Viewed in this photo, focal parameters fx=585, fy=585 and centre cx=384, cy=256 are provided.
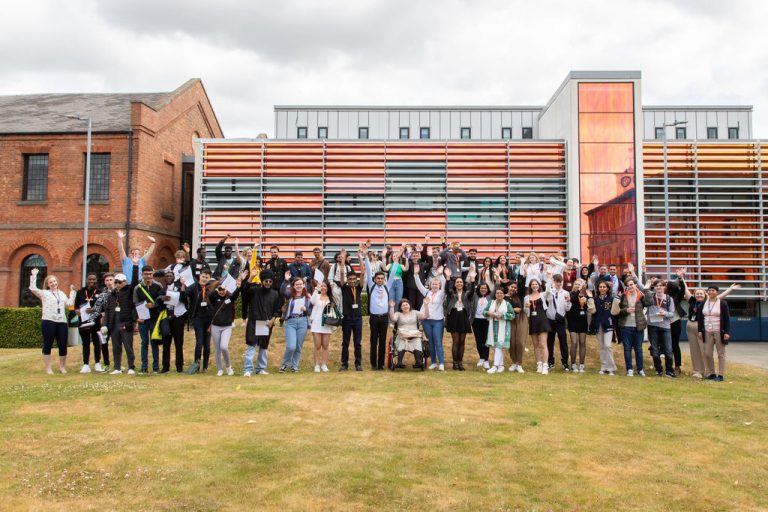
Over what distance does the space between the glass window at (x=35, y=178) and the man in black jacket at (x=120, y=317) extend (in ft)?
54.5

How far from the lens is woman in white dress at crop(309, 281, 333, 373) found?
36.7 feet

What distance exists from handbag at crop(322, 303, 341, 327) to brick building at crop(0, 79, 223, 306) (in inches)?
602

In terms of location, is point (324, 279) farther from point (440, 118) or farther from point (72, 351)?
point (440, 118)

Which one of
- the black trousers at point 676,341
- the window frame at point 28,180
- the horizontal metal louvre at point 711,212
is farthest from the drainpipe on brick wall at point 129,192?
the horizontal metal louvre at point 711,212

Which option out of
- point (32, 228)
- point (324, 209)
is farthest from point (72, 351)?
point (32, 228)

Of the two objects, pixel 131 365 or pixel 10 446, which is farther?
pixel 131 365

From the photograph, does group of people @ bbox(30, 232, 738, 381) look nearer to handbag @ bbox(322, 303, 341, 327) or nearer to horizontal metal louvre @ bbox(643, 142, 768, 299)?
handbag @ bbox(322, 303, 341, 327)

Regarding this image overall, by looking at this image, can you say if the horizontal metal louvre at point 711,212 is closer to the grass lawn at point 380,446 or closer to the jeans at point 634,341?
the jeans at point 634,341

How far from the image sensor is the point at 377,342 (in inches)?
468

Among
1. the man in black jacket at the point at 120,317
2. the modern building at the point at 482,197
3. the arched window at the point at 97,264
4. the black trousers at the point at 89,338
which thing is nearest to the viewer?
the man in black jacket at the point at 120,317

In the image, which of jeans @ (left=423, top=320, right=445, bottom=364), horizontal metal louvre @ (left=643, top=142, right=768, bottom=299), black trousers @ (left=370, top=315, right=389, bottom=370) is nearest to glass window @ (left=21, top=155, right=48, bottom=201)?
black trousers @ (left=370, top=315, right=389, bottom=370)

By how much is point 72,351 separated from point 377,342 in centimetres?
763

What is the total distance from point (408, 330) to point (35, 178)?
20990mm

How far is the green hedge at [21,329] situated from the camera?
66.2 feet
